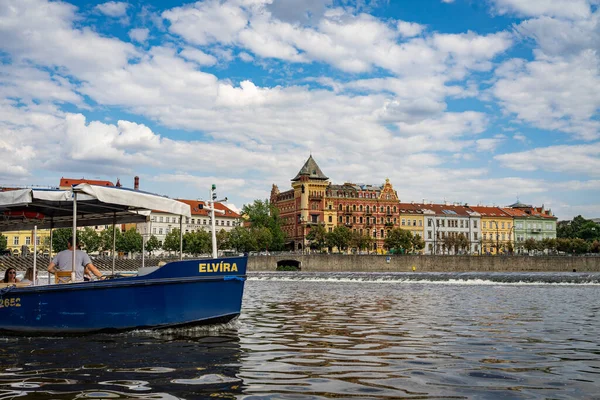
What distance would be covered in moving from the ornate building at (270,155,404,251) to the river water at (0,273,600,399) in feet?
385

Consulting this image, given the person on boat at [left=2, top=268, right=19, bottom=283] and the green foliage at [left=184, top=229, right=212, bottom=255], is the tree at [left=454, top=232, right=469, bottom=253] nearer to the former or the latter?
the green foliage at [left=184, top=229, right=212, bottom=255]

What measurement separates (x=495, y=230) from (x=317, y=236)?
169ft

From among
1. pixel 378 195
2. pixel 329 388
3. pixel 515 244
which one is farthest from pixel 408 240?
pixel 329 388

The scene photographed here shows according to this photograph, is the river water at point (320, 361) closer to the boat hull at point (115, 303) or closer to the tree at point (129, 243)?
the boat hull at point (115, 303)

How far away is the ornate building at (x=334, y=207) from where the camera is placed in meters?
135

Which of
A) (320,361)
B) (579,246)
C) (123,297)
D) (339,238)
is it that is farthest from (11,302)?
(579,246)

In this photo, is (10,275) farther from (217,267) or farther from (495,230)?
(495,230)

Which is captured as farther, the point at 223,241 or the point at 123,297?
the point at 223,241

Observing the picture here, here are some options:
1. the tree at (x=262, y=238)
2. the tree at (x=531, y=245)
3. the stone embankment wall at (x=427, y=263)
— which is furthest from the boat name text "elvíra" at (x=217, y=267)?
the tree at (x=531, y=245)

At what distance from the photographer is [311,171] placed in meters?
139

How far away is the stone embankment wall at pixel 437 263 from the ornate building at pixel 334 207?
113ft

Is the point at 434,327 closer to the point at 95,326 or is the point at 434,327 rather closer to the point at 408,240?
the point at 95,326

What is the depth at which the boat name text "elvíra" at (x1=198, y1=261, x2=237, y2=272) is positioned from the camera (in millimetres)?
14078

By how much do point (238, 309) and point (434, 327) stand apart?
4993 millimetres
